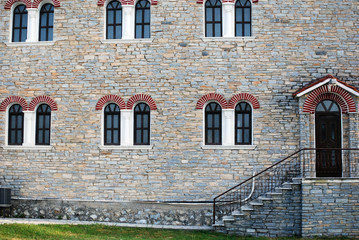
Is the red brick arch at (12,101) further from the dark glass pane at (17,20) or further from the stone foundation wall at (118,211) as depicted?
the stone foundation wall at (118,211)

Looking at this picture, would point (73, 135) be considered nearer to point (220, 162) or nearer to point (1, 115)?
point (1, 115)

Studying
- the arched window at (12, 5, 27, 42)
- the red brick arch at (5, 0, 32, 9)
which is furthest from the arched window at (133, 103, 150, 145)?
the red brick arch at (5, 0, 32, 9)

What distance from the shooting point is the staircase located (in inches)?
630

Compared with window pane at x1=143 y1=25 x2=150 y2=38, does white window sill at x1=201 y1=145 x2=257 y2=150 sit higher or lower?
lower

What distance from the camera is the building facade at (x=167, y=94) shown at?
17.6 metres

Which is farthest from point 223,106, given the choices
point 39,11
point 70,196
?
point 39,11

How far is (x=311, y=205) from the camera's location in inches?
619

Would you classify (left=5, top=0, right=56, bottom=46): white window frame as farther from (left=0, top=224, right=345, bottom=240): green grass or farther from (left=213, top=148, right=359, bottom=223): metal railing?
(left=213, top=148, right=359, bottom=223): metal railing

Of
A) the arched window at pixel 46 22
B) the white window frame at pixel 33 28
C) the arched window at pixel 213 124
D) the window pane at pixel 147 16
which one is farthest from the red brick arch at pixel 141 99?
the arched window at pixel 46 22

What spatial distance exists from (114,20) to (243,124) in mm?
6255

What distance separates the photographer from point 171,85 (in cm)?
1809

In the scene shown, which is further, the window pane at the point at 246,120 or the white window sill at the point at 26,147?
the white window sill at the point at 26,147

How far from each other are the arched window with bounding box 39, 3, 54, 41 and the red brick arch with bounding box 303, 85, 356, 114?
9.93 meters

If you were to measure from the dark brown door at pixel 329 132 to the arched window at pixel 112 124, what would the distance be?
23.5ft
